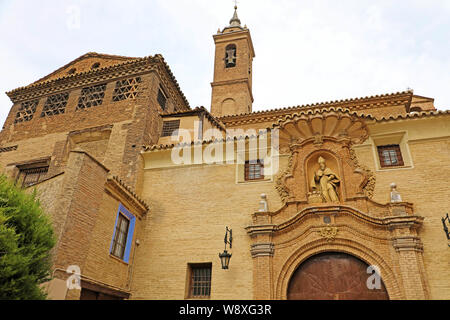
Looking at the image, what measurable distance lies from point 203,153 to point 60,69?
9.37 meters

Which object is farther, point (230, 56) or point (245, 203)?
point (230, 56)

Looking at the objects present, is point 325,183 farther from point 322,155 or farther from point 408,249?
point 408,249

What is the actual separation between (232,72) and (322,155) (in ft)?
57.6

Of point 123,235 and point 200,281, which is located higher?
point 123,235

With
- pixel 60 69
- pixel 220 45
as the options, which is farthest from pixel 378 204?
pixel 220 45

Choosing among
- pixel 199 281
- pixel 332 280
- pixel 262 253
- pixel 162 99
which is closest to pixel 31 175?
pixel 162 99

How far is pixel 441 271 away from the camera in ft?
27.2

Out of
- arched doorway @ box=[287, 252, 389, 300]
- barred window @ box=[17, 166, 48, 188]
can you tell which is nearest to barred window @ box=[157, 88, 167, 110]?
barred window @ box=[17, 166, 48, 188]

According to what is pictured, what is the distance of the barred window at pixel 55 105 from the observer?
14641 millimetres

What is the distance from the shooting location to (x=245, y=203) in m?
10.5

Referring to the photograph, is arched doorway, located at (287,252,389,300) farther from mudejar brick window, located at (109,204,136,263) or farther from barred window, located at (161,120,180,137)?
barred window, located at (161,120,180,137)

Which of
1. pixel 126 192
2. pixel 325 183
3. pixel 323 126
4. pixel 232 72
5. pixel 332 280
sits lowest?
pixel 332 280

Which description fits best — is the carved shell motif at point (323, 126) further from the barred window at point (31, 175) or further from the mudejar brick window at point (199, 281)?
the barred window at point (31, 175)
